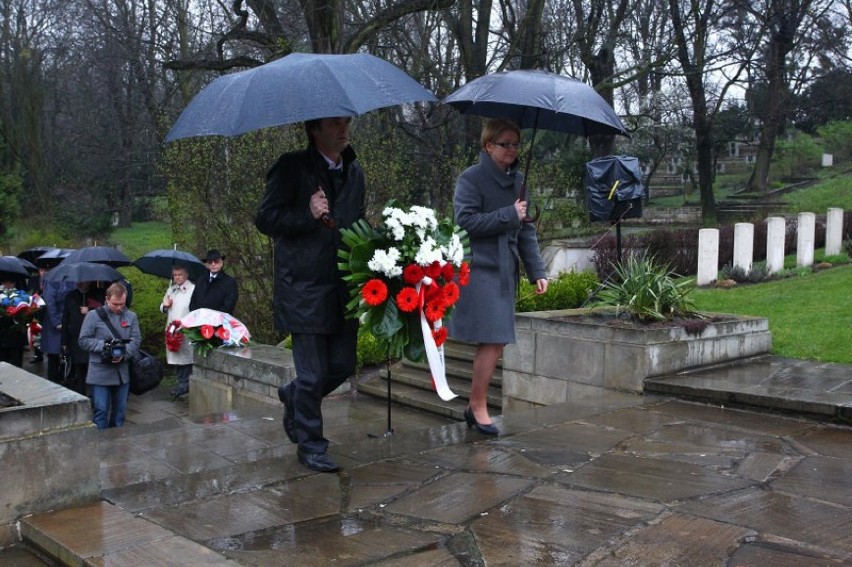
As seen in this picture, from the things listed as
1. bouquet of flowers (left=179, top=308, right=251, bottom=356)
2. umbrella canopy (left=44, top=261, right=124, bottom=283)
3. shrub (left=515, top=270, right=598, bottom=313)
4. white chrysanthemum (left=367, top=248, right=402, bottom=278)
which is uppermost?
white chrysanthemum (left=367, top=248, right=402, bottom=278)

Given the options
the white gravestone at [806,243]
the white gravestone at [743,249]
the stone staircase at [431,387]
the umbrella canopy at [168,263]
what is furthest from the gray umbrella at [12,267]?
the white gravestone at [806,243]

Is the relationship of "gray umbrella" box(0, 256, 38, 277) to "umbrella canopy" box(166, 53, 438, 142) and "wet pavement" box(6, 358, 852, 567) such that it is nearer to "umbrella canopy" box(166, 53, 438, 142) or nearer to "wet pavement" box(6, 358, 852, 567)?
"wet pavement" box(6, 358, 852, 567)

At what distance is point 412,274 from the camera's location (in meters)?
4.78

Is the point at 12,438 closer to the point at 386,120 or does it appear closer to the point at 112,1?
the point at 386,120

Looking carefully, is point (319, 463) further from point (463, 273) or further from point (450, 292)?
point (463, 273)

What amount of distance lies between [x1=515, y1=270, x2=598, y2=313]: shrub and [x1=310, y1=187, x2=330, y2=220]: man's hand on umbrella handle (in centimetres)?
586

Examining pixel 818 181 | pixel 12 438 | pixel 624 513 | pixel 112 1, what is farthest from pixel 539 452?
pixel 818 181

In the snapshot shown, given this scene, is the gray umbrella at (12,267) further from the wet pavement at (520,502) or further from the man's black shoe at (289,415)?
the man's black shoe at (289,415)

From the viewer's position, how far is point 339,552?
11.7 ft

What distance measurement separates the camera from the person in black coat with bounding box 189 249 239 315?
36.8 feet

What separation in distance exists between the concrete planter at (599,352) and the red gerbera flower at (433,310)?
2561mm

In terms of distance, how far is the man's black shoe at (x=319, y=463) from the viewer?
15.6 feet

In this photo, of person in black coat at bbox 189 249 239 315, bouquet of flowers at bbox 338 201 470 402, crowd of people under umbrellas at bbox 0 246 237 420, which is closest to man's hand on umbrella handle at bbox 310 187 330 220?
bouquet of flowers at bbox 338 201 470 402

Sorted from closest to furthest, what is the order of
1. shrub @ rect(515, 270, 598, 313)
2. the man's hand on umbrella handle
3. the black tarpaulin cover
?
the man's hand on umbrella handle, shrub @ rect(515, 270, 598, 313), the black tarpaulin cover
